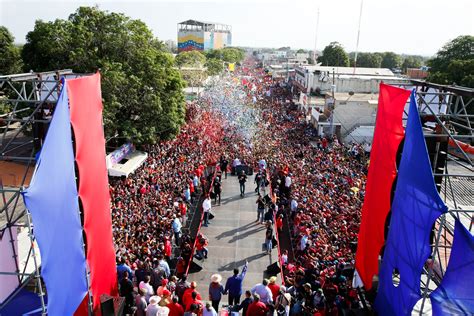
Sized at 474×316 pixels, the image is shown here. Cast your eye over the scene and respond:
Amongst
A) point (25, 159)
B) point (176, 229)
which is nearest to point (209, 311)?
point (25, 159)

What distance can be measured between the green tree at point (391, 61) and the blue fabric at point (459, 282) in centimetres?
11157

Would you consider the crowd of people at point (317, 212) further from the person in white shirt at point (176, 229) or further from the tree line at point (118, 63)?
the tree line at point (118, 63)

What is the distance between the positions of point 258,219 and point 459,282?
8.74 m

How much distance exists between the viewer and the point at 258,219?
45.9ft

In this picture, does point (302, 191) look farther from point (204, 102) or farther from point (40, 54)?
point (204, 102)

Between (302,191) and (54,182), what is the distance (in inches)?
446

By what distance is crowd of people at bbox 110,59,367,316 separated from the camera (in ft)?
26.7

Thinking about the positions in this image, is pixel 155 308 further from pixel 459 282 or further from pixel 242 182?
pixel 242 182

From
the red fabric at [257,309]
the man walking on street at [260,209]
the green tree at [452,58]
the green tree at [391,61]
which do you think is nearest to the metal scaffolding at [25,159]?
the red fabric at [257,309]

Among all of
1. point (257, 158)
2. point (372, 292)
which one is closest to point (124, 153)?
point (257, 158)

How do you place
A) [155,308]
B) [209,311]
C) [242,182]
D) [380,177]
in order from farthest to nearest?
1. [242,182]
2. [380,177]
3. [155,308]
4. [209,311]

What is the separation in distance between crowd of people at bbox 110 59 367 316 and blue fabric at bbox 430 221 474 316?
2555 millimetres

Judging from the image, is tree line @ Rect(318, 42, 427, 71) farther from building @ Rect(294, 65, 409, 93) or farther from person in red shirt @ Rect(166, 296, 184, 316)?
person in red shirt @ Rect(166, 296, 184, 316)

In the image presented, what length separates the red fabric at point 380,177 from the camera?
7691mm
